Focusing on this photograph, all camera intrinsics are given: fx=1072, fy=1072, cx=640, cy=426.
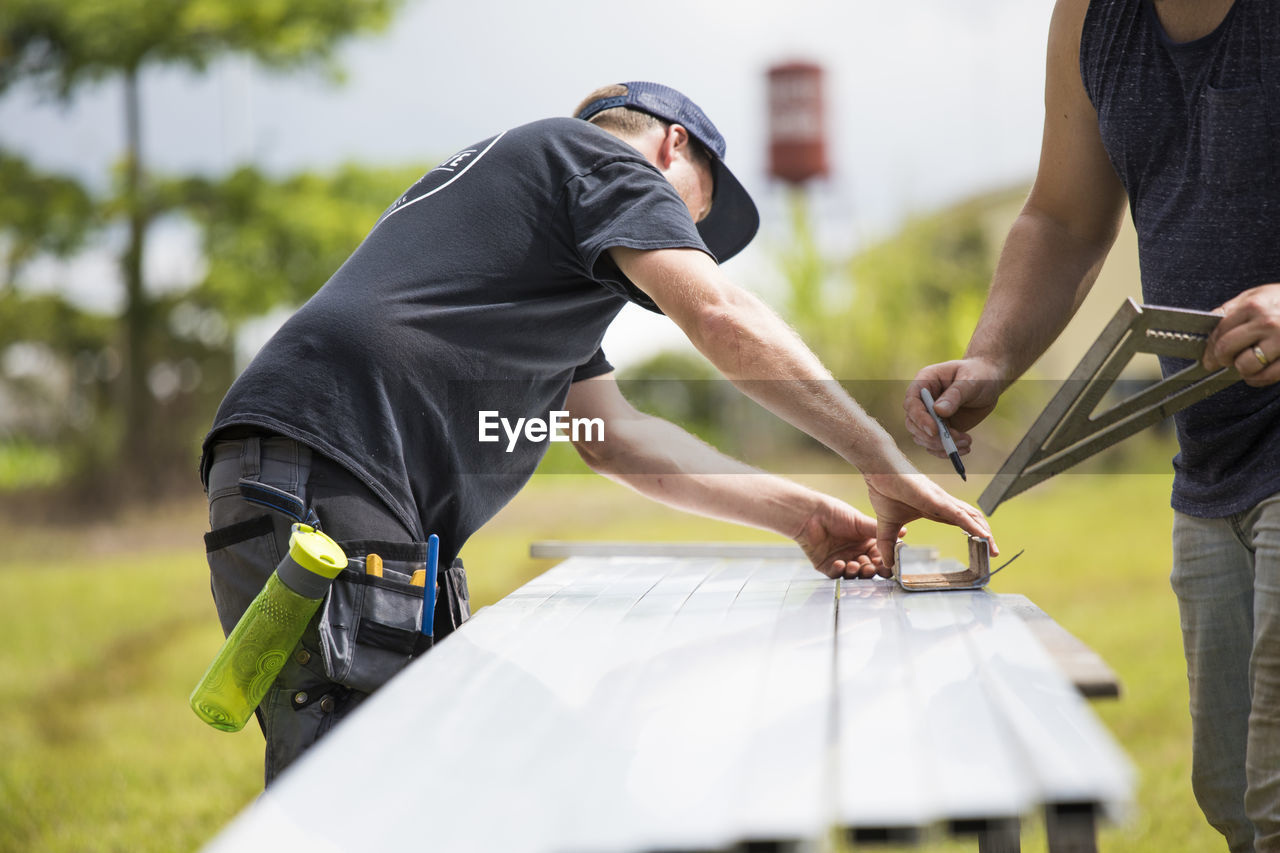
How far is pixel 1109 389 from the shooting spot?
1166mm

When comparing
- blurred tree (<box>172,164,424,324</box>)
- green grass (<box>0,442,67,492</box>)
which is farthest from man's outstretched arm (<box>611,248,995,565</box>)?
green grass (<box>0,442,67,492</box>)

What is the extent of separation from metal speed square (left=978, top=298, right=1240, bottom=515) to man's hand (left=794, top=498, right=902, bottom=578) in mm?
203

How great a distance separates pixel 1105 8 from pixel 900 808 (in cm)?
108

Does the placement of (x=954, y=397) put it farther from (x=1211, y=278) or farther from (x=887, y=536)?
(x=1211, y=278)

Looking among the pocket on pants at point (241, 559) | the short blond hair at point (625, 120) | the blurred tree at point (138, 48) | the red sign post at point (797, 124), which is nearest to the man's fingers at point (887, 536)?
the short blond hair at point (625, 120)

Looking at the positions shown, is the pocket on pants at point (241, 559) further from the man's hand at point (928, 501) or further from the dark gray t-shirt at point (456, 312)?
the man's hand at point (928, 501)

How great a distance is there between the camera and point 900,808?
0.64m

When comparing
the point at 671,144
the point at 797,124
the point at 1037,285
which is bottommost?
the point at 1037,285

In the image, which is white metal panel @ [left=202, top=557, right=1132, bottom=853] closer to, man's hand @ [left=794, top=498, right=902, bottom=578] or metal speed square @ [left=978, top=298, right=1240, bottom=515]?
metal speed square @ [left=978, top=298, right=1240, bottom=515]

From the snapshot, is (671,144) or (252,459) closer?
(252,459)

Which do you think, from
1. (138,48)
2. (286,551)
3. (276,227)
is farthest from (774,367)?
(138,48)

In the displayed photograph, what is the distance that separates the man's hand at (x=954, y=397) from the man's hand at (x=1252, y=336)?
37cm

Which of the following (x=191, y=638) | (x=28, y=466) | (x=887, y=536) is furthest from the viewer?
(x=28, y=466)

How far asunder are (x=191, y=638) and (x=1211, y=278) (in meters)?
6.25
